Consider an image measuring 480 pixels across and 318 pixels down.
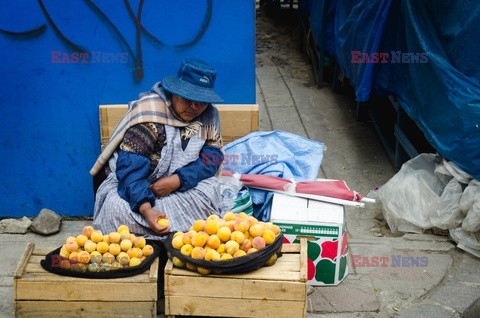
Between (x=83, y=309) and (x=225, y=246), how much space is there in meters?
0.79

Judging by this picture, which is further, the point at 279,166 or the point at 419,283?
the point at 279,166

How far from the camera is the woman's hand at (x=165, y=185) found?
3.83m

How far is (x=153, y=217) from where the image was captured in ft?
12.0

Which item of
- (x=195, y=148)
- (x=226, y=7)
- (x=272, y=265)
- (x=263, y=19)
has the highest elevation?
(x=226, y=7)

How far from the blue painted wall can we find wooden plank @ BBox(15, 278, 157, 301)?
151cm

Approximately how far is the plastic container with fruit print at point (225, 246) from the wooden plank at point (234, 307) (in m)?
0.15

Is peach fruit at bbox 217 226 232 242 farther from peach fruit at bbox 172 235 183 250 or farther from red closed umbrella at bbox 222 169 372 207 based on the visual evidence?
red closed umbrella at bbox 222 169 372 207

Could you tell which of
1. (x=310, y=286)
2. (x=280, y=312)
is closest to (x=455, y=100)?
(x=310, y=286)

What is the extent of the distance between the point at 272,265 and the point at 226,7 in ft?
6.23

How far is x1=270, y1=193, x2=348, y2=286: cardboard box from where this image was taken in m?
3.93

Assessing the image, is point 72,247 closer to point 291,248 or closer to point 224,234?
point 224,234

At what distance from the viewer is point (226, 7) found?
455 cm

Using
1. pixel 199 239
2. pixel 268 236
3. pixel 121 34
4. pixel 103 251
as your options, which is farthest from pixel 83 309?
pixel 121 34

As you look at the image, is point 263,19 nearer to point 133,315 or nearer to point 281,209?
point 281,209
